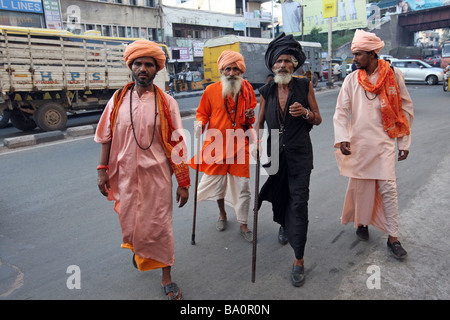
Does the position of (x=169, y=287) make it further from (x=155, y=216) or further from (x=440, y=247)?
(x=440, y=247)

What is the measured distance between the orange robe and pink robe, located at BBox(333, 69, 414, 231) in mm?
889

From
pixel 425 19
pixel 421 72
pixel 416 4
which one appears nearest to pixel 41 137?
pixel 421 72

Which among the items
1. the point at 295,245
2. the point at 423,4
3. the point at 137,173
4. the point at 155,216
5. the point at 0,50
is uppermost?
the point at 423,4

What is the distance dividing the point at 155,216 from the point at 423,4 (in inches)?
2035

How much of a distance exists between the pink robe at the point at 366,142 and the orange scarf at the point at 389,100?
0.17ft

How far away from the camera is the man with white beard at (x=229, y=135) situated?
3.51 meters

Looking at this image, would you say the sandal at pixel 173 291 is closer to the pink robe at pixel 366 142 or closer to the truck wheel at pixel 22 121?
the pink robe at pixel 366 142

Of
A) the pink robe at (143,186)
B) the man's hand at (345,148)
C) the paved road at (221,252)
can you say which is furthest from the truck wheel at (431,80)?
the pink robe at (143,186)

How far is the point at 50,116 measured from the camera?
10.1 metres

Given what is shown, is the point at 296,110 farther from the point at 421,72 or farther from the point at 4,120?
the point at 421,72

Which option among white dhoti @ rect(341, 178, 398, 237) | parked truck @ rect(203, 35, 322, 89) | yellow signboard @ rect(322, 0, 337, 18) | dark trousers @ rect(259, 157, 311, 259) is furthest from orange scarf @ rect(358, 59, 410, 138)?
yellow signboard @ rect(322, 0, 337, 18)

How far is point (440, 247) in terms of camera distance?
10.1 feet

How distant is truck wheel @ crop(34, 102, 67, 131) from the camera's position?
982 centimetres
